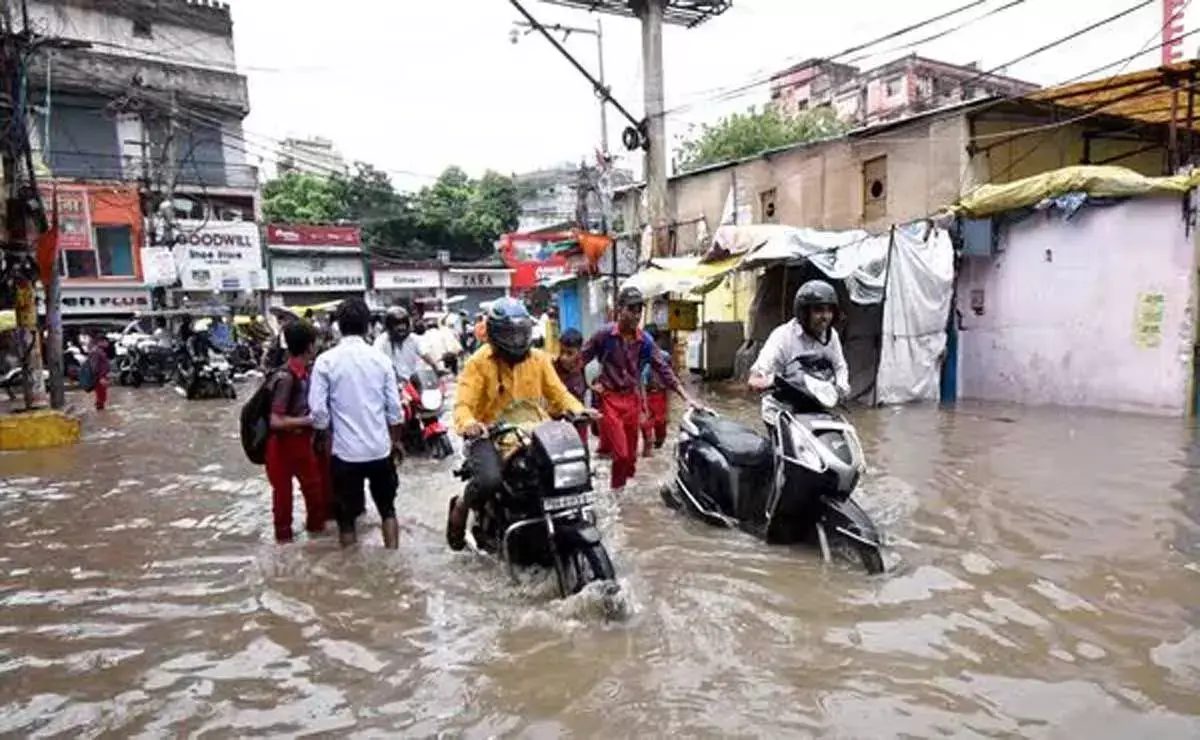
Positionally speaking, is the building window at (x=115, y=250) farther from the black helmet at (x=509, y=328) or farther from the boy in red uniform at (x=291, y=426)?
the black helmet at (x=509, y=328)

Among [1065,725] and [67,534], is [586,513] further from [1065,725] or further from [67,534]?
[67,534]

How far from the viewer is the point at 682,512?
6086 millimetres

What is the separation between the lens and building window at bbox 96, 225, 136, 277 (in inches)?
1122

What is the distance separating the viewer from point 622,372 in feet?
21.5

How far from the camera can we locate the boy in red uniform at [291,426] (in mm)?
5176

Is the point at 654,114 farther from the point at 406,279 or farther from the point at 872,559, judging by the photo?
the point at 406,279

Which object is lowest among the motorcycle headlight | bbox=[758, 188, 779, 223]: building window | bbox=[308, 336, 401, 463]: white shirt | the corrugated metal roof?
the motorcycle headlight

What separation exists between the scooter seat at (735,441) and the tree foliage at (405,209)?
37815 mm

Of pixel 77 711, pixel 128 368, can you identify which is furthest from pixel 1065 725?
pixel 128 368

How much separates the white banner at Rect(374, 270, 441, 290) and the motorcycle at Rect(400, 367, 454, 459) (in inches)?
1205

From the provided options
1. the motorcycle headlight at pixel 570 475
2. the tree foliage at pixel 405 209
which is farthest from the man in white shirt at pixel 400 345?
the tree foliage at pixel 405 209

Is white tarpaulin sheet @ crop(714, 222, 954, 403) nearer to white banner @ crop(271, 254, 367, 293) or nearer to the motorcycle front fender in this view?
the motorcycle front fender

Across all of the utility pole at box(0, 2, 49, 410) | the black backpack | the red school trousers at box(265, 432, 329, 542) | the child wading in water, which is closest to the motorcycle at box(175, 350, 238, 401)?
the utility pole at box(0, 2, 49, 410)

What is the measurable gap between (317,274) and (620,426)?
106 ft
